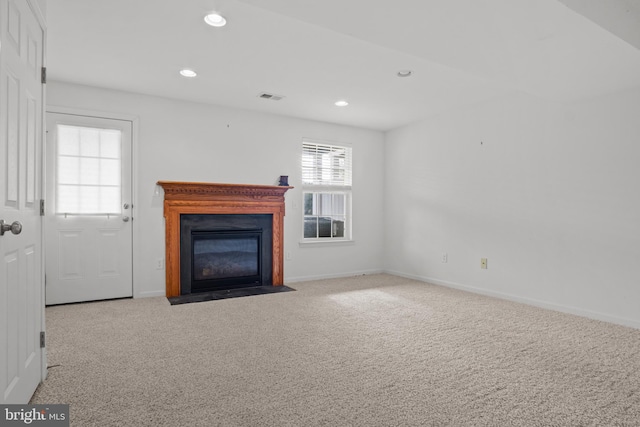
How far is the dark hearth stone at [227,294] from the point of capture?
405 centimetres

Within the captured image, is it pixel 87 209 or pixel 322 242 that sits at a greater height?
pixel 87 209

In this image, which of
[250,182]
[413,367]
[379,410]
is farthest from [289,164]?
[379,410]

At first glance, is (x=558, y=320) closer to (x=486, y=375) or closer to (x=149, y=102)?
(x=486, y=375)

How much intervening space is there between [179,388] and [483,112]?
4216 mm

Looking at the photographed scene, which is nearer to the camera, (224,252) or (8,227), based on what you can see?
(8,227)

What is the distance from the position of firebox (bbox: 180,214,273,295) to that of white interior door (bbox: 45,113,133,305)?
62cm

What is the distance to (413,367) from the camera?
2.24 metres

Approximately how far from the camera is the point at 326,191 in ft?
17.8

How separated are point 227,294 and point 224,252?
1.88 ft

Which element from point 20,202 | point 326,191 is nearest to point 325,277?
point 326,191

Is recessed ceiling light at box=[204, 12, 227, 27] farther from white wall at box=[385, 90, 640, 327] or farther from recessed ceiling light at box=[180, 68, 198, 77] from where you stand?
white wall at box=[385, 90, 640, 327]

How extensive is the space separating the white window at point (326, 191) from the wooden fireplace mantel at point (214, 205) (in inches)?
20.3

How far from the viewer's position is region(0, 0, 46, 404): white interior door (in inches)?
57.3

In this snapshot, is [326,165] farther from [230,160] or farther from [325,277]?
[325,277]
